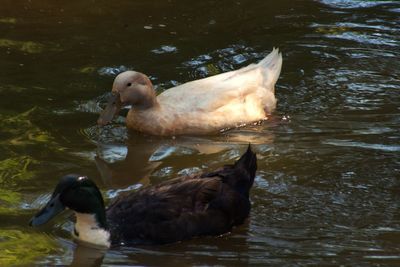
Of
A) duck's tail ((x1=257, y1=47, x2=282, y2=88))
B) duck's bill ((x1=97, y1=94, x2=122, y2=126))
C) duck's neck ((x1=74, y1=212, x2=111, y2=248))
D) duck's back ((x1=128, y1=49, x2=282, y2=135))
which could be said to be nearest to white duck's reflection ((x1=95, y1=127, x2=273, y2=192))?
duck's back ((x1=128, y1=49, x2=282, y2=135))

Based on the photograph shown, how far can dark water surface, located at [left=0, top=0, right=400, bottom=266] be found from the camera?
711 centimetres

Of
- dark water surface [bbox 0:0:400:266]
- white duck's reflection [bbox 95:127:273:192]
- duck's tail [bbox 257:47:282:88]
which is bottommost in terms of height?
white duck's reflection [bbox 95:127:273:192]

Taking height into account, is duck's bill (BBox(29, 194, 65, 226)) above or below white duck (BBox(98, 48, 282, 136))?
above

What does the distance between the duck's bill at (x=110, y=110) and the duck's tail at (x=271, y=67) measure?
1.77m

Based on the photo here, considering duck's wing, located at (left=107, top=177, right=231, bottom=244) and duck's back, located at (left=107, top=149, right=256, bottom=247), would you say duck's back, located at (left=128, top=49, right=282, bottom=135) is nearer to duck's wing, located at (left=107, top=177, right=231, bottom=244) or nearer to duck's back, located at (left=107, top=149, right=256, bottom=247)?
duck's back, located at (left=107, top=149, right=256, bottom=247)

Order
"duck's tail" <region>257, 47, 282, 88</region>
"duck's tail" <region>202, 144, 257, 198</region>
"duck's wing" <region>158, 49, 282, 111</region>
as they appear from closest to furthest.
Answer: "duck's tail" <region>202, 144, 257, 198</region> < "duck's wing" <region>158, 49, 282, 111</region> < "duck's tail" <region>257, 47, 282, 88</region>

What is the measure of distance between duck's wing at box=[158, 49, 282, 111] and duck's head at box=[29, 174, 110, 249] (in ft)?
10.2

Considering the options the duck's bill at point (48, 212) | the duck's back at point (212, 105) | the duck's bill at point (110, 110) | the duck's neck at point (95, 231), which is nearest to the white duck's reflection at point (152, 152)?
the duck's back at point (212, 105)

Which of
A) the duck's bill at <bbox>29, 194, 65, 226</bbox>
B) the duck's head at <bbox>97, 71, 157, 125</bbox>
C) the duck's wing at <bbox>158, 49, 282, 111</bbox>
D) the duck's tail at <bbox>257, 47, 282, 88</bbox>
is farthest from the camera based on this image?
the duck's tail at <bbox>257, 47, 282, 88</bbox>

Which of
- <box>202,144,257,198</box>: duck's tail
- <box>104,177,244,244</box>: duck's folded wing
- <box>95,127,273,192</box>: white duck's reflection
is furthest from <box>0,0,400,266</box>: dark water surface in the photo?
<box>202,144,257,198</box>: duck's tail

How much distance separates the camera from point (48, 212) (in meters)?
6.96

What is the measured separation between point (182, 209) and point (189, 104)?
2843mm

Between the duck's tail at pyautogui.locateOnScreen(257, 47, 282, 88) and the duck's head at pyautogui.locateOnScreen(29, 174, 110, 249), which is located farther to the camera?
the duck's tail at pyautogui.locateOnScreen(257, 47, 282, 88)

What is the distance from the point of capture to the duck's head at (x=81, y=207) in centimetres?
698
